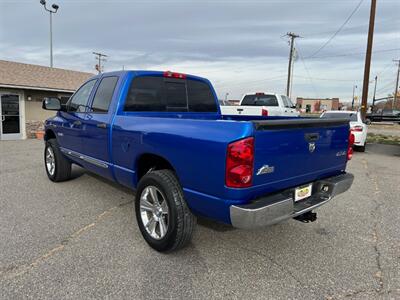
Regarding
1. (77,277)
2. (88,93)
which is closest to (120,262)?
(77,277)

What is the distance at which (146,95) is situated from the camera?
4.34m

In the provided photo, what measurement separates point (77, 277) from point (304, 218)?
2459 mm

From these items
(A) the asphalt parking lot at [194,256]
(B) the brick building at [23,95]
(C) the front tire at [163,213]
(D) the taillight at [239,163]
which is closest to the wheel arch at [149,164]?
(C) the front tire at [163,213]

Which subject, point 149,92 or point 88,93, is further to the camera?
point 88,93

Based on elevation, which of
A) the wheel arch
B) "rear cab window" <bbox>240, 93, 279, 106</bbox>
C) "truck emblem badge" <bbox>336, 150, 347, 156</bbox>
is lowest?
the wheel arch

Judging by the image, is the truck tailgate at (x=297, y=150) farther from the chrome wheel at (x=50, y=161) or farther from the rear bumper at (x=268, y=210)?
the chrome wheel at (x=50, y=161)

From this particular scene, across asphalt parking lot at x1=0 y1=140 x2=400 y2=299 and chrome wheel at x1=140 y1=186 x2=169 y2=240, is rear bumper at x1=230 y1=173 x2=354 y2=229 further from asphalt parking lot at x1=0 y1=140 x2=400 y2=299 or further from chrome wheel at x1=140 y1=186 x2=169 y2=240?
chrome wheel at x1=140 y1=186 x2=169 y2=240

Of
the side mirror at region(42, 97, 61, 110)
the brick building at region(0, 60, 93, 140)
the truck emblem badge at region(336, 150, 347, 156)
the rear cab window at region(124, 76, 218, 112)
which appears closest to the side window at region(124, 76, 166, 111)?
the rear cab window at region(124, 76, 218, 112)

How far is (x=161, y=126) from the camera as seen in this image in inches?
132

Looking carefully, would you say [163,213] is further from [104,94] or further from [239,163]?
[104,94]

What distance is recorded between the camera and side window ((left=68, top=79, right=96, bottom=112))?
5.06 m

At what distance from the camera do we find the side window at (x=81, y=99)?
5059mm

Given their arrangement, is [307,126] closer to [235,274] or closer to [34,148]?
[235,274]

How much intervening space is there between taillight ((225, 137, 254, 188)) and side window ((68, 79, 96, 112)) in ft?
10.5
